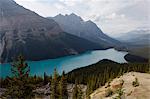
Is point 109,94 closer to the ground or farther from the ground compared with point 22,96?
closer to the ground

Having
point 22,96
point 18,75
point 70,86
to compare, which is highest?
point 18,75

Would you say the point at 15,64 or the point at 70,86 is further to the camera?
the point at 70,86

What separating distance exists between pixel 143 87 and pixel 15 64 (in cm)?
4767

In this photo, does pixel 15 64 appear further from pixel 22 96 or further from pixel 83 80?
pixel 83 80

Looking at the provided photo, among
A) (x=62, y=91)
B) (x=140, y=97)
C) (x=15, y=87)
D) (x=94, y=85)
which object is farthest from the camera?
(x=94, y=85)

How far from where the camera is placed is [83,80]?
140 meters

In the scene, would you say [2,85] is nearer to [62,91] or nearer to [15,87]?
[62,91]

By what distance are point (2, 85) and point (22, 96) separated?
108 metres

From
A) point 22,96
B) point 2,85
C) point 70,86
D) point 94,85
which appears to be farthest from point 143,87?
point 2,85

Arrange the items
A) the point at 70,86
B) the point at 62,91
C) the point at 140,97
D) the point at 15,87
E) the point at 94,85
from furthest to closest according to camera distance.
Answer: the point at 70,86
the point at 94,85
the point at 62,91
the point at 140,97
the point at 15,87

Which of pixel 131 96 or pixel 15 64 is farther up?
pixel 15 64

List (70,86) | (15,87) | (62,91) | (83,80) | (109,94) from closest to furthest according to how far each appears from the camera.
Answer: (15,87), (109,94), (62,91), (70,86), (83,80)

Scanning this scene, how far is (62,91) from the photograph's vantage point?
7344 centimetres

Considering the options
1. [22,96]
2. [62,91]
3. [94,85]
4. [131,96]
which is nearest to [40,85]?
[94,85]
